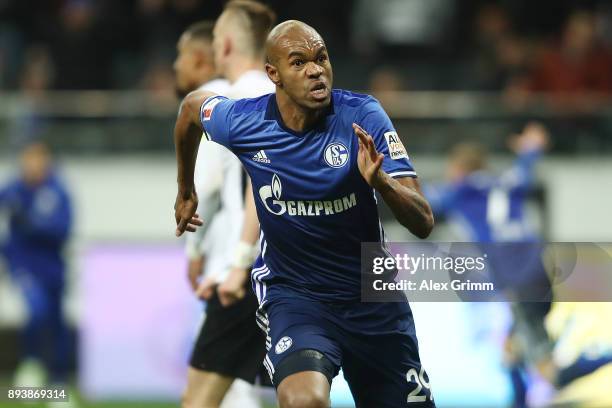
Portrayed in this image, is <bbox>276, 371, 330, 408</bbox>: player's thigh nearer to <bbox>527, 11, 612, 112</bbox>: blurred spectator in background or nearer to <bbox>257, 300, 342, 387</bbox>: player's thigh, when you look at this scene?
<bbox>257, 300, 342, 387</bbox>: player's thigh

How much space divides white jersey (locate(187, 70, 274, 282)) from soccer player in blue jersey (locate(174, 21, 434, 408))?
32.7 inches

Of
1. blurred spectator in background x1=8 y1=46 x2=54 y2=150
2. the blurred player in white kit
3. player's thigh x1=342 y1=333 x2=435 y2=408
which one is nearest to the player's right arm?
the blurred player in white kit

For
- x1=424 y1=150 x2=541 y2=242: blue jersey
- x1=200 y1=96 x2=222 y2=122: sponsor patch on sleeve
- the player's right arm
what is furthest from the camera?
x1=424 y1=150 x2=541 y2=242: blue jersey

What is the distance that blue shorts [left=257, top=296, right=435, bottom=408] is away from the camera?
5.40 meters

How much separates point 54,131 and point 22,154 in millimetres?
462

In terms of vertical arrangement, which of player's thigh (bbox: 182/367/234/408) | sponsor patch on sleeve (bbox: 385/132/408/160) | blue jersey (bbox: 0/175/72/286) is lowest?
player's thigh (bbox: 182/367/234/408)

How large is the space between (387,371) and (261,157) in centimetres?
111

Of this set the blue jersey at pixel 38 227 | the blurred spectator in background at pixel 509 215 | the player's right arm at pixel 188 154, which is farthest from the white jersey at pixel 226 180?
the blue jersey at pixel 38 227

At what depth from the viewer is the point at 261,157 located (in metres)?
5.54

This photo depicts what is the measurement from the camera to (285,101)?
549 centimetres

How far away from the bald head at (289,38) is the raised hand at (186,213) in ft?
2.93

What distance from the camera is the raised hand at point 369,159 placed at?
4930 millimetres

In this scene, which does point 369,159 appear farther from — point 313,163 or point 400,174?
point 313,163

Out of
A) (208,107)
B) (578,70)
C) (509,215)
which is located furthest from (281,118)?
(578,70)
